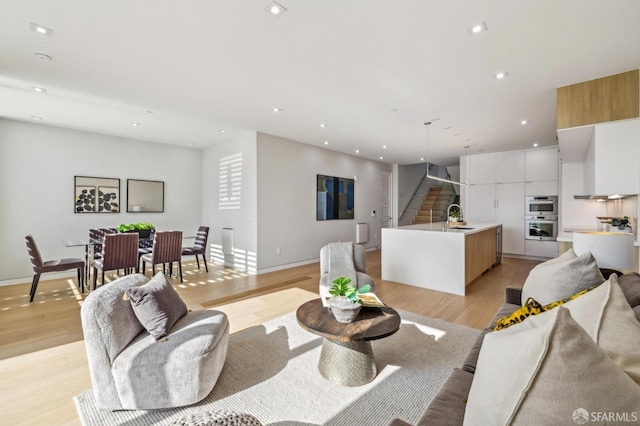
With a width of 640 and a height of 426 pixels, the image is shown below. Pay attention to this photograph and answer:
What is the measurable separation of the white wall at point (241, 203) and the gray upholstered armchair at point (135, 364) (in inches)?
151

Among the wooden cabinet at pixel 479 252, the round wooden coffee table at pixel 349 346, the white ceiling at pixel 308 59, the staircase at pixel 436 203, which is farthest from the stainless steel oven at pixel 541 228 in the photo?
the round wooden coffee table at pixel 349 346

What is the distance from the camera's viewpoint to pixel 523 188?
7.18 metres

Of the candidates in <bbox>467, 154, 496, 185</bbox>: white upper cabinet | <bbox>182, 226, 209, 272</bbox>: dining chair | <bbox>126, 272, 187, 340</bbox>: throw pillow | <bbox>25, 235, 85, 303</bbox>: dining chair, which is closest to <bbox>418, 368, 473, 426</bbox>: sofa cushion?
<bbox>126, 272, 187, 340</bbox>: throw pillow

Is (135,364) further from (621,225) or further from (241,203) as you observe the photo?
(621,225)

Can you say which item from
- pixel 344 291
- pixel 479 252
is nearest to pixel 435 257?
pixel 479 252

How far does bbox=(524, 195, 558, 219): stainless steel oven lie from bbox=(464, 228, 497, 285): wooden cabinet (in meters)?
1.78

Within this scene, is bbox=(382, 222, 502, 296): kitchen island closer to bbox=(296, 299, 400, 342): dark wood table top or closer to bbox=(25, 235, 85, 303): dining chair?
bbox=(296, 299, 400, 342): dark wood table top

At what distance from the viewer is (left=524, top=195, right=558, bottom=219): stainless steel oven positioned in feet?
22.4

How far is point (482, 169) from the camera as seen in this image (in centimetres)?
778

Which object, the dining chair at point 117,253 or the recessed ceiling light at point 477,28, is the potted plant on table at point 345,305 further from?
the dining chair at point 117,253

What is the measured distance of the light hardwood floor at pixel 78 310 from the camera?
2090 mm

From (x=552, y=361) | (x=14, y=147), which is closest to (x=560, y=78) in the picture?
(x=552, y=361)

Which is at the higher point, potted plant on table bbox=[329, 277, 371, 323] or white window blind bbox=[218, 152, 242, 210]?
white window blind bbox=[218, 152, 242, 210]

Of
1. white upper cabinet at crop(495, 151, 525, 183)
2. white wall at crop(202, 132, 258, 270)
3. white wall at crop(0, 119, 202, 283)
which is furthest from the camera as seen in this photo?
white upper cabinet at crop(495, 151, 525, 183)
